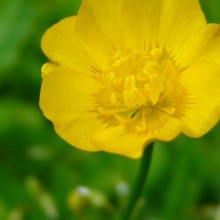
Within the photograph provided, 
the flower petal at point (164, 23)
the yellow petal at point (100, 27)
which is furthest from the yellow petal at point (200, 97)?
the yellow petal at point (100, 27)

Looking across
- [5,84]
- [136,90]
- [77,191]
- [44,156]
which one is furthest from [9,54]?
[136,90]

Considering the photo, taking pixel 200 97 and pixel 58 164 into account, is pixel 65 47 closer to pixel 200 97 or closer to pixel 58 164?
pixel 200 97

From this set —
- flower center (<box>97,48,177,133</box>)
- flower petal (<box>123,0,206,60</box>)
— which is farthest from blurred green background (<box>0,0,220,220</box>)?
flower petal (<box>123,0,206,60</box>)

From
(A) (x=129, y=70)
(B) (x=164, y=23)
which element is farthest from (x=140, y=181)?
(B) (x=164, y=23)

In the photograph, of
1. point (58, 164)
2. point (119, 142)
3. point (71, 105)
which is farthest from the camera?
point (58, 164)

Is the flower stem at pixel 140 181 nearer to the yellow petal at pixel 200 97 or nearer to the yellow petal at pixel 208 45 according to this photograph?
the yellow petal at pixel 200 97

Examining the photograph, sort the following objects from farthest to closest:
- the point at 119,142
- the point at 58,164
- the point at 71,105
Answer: the point at 58,164 < the point at 71,105 < the point at 119,142

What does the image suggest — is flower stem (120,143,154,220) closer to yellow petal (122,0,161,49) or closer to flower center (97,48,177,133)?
flower center (97,48,177,133)
